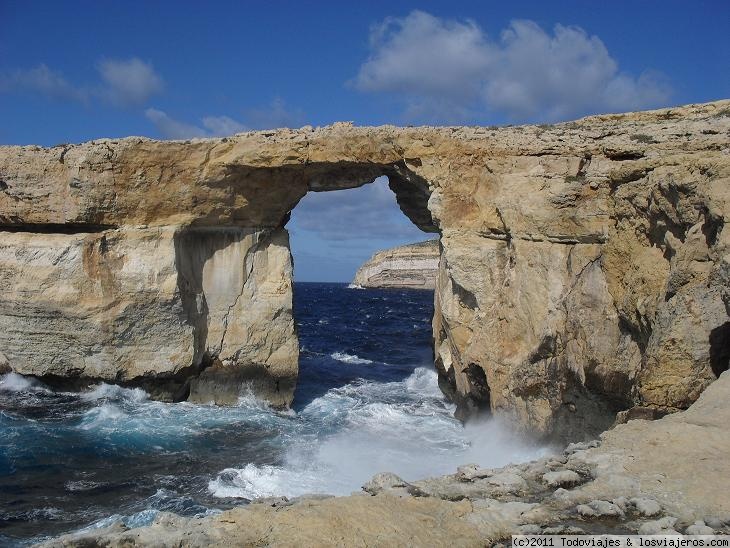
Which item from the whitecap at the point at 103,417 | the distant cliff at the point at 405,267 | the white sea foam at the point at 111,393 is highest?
the distant cliff at the point at 405,267

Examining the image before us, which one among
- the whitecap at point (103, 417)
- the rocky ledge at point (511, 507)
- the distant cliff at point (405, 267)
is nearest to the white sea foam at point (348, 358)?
the whitecap at point (103, 417)

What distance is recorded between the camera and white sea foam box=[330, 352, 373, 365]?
27.6 m

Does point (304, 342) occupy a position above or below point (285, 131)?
below

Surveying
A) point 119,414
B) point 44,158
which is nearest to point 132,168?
point 44,158

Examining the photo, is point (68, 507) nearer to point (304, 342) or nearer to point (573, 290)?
point (573, 290)

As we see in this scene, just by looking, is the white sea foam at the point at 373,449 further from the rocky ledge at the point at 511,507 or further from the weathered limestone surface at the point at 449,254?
the rocky ledge at the point at 511,507

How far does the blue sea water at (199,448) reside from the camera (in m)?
11.3

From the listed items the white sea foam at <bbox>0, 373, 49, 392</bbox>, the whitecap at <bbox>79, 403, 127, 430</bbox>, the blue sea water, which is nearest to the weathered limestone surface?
the white sea foam at <bbox>0, 373, 49, 392</bbox>

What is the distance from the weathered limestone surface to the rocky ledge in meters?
2.38

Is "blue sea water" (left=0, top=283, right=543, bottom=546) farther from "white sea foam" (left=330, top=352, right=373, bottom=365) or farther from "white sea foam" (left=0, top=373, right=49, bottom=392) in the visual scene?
"white sea foam" (left=330, top=352, right=373, bottom=365)

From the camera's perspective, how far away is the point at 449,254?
15391mm

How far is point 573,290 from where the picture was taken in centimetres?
1195

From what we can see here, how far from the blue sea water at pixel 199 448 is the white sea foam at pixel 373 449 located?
0.12 feet

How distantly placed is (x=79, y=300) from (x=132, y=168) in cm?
398
